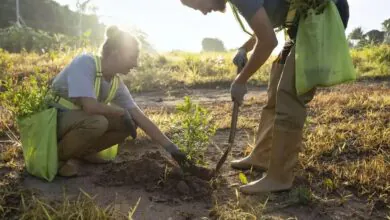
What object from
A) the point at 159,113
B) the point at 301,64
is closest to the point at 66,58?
the point at 159,113

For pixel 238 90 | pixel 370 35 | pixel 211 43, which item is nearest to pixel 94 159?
pixel 238 90

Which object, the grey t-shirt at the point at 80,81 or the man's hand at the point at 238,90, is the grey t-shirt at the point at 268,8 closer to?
the man's hand at the point at 238,90

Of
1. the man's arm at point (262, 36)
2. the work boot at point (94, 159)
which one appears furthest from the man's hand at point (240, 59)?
the work boot at point (94, 159)

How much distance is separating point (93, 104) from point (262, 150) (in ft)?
4.68

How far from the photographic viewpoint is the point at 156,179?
3.31 m

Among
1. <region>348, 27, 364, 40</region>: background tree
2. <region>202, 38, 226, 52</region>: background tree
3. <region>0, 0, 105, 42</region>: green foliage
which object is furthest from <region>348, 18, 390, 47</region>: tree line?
<region>202, 38, 226, 52</region>: background tree

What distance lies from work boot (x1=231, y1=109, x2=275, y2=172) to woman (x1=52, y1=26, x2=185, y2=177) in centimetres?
67

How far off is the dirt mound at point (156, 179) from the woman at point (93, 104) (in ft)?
0.52

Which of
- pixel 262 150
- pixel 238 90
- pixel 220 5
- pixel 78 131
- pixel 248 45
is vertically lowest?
pixel 262 150

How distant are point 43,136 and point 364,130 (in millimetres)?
2903

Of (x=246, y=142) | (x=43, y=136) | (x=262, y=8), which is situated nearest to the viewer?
(x=262, y=8)

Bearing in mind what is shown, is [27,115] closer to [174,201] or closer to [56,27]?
[174,201]

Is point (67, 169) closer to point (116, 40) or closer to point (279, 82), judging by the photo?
point (116, 40)

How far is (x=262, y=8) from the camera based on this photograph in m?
2.67
